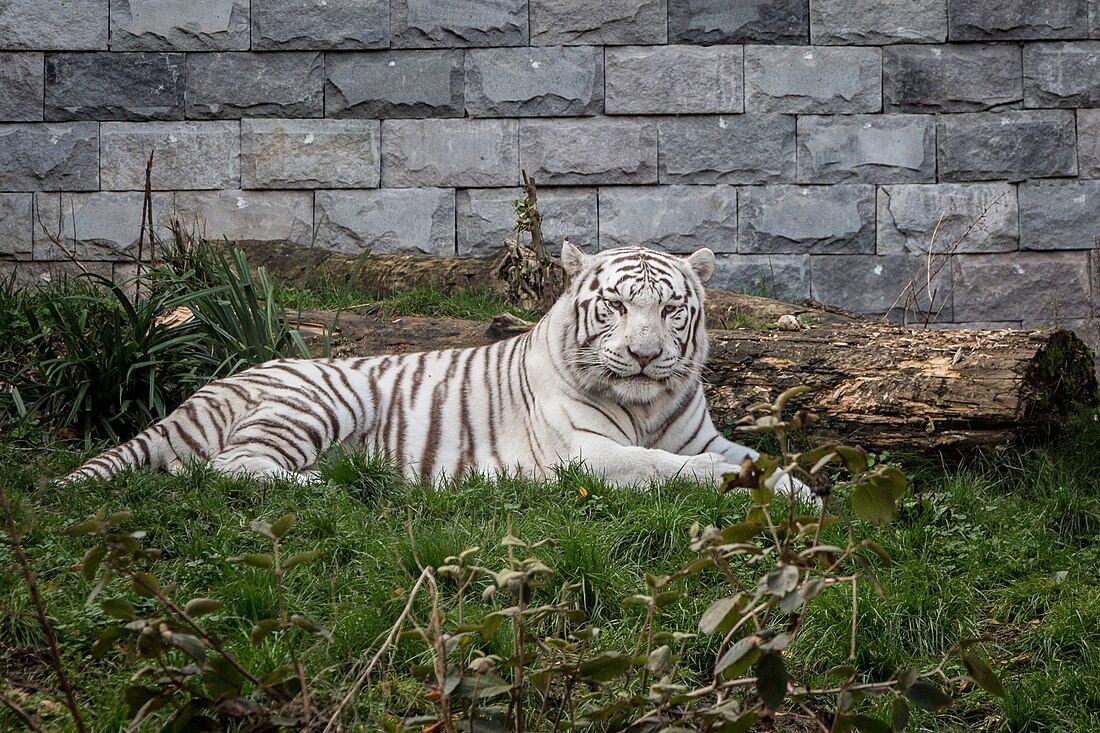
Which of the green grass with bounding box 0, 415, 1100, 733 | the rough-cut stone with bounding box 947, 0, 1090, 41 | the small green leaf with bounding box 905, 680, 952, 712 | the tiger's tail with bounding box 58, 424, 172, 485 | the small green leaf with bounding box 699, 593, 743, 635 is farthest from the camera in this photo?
the rough-cut stone with bounding box 947, 0, 1090, 41

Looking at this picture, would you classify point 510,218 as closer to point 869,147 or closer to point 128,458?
point 869,147

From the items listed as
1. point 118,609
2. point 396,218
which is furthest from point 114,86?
point 118,609

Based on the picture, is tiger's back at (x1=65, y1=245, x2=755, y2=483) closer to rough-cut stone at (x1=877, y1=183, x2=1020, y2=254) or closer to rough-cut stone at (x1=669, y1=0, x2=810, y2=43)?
rough-cut stone at (x1=877, y1=183, x2=1020, y2=254)

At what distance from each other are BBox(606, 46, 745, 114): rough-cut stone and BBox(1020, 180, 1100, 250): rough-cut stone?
7.31 ft

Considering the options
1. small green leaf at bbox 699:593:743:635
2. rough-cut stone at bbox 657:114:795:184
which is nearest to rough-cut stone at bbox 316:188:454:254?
rough-cut stone at bbox 657:114:795:184

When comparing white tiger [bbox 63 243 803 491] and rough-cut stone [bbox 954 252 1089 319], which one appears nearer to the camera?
white tiger [bbox 63 243 803 491]

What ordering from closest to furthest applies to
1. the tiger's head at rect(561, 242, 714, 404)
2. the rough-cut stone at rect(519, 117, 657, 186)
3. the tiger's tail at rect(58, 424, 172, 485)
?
the tiger's tail at rect(58, 424, 172, 485) < the tiger's head at rect(561, 242, 714, 404) < the rough-cut stone at rect(519, 117, 657, 186)

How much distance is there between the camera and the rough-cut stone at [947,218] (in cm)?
799

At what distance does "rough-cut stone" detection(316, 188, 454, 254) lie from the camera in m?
8.20

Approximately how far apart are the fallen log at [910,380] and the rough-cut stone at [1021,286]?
2.76m

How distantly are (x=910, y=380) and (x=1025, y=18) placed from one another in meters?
4.25

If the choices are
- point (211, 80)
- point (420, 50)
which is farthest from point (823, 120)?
point (211, 80)

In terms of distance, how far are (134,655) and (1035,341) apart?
4168 mm

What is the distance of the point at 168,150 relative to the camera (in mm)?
8258
